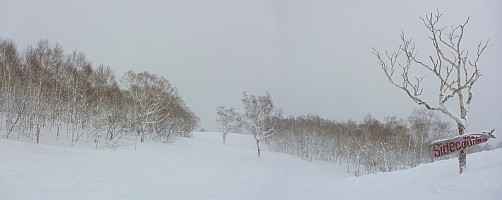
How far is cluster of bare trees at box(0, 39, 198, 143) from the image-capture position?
1582cm

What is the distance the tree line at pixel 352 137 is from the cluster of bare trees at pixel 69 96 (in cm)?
831

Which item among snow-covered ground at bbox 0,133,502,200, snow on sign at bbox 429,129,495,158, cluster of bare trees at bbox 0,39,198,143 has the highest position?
cluster of bare trees at bbox 0,39,198,143

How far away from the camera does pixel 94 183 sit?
909 cm

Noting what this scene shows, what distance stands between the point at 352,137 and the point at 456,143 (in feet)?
99.6

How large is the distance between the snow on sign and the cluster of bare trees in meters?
14.9

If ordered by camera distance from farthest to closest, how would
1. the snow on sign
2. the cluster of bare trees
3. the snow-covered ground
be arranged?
the cluster of bare trees
the snow on sign
the snow-covered ground

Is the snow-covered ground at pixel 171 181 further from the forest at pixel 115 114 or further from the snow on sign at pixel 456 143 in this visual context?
the forest at pixel 115 114

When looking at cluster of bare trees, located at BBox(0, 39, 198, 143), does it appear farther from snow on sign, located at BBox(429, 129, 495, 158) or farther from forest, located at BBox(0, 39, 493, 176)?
snow on sign, located at BBox(429, 129, 495, 158)

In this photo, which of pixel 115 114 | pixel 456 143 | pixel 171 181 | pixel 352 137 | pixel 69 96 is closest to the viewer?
pixel 456 143

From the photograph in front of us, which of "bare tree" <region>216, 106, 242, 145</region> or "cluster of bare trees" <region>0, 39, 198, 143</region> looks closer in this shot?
"cluster of bare trees" <region>0, 39, 198, 143</region>

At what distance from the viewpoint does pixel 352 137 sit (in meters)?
34.6

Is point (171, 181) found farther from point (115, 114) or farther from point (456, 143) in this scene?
point (115, 114)

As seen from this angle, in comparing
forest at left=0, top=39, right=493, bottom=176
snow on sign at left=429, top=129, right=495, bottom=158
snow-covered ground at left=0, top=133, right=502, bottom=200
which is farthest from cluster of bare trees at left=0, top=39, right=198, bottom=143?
snow on sign at left=429, top=129, right=495, bottom=158

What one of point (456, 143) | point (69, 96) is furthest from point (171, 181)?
point (69, 96)
